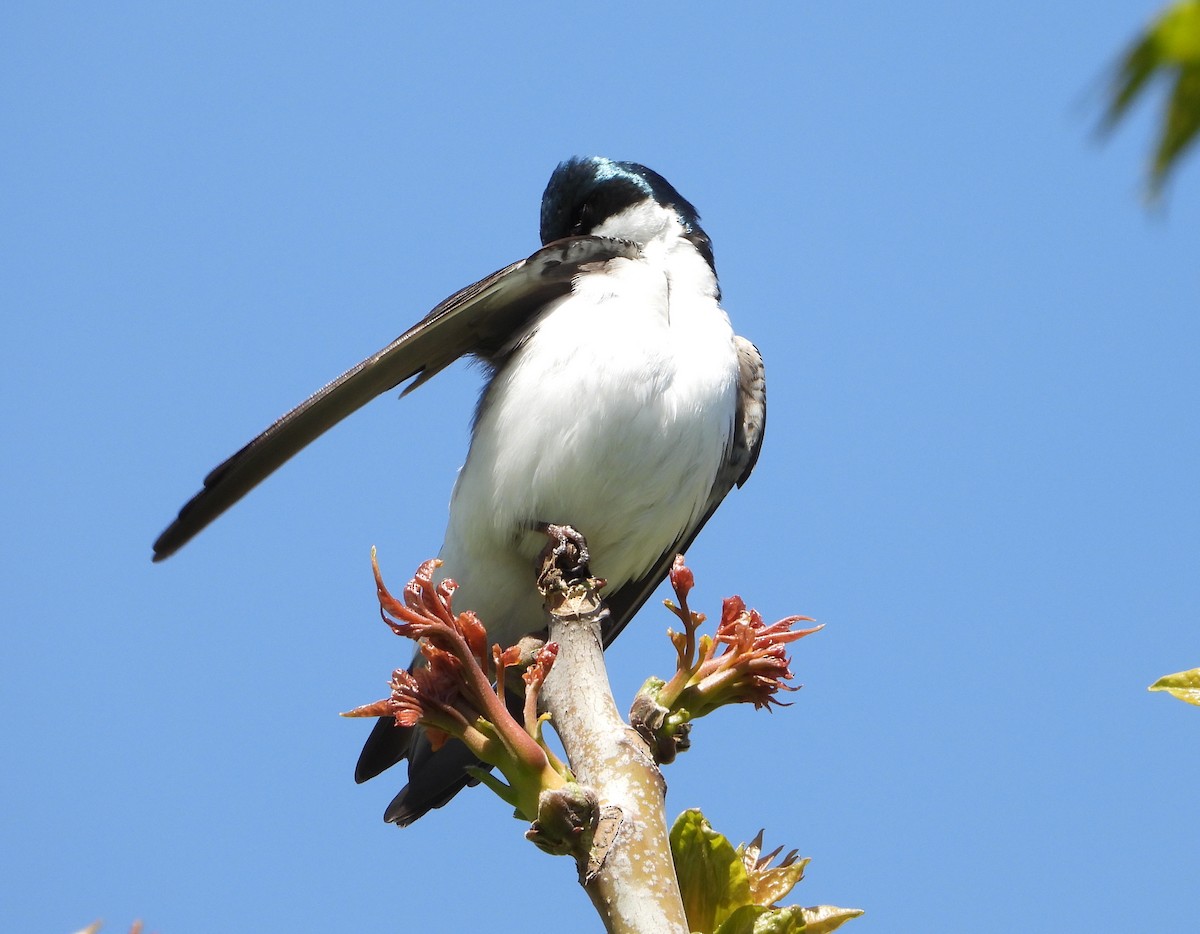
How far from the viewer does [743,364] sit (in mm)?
6676

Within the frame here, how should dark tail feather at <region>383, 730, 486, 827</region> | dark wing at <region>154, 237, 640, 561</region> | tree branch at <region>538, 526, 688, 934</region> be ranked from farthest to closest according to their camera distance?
dark tail feather at <region>383, 730, 486, 827</region>, dark wing at <region>154, 237, 640, 561</region>, tree branch at <region>538, 526, 688, 934</region>

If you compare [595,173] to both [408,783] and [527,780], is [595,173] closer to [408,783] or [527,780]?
[408,783]

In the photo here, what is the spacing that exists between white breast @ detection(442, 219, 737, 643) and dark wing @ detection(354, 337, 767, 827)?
491mm

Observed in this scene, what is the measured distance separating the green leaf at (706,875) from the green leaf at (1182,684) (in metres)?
1.15

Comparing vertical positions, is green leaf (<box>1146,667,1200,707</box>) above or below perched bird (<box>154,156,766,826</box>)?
below

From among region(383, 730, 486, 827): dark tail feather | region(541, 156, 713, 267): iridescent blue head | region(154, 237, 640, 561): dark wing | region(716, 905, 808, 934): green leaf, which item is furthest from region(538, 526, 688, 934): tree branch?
region(541, 156, 713, 267): iridescent blue head

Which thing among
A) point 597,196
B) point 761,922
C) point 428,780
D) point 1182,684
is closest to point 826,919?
point 761,922

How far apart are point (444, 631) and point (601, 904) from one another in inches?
35.0

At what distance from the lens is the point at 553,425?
17.8 ft

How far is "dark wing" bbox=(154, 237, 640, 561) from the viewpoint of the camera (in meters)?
4.91

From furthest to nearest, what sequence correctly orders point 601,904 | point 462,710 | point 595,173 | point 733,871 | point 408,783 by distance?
point 595,173 → point 408,783 → point 462,710 → point 733,871 → point 601,904

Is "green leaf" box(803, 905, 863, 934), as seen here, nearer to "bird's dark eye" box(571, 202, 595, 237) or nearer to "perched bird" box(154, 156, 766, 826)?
"perched bird" box(154, 156, 766, 826)

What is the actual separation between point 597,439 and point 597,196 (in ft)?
7.69

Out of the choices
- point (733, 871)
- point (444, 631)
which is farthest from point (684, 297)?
point (733, 871)
